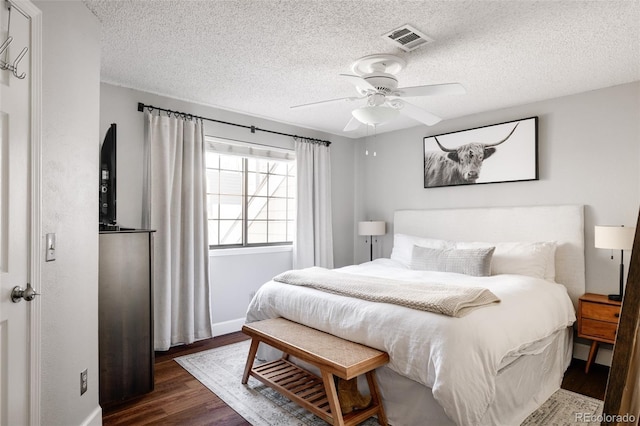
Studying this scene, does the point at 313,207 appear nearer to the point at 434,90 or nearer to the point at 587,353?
the point at 434,90

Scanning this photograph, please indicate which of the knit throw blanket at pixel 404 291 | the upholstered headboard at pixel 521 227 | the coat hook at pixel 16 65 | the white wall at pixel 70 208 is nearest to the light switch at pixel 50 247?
the white wall at pixel 70 208

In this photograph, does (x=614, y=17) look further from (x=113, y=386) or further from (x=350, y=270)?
(x=113, y=386)

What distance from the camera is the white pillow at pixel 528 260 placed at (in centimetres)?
326

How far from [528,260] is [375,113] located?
6.50 feet

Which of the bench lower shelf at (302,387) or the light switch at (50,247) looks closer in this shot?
the light switch at (50,247)

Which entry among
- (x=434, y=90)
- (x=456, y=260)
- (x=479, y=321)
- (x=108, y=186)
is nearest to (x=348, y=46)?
(x=434, y=90)

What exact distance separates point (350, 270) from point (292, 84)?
6.01 ft

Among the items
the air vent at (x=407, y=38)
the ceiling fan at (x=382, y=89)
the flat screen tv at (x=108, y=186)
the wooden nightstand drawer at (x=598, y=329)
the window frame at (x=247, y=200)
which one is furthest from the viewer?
the window frame at (x=247, y=200)

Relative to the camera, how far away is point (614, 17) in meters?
2.12

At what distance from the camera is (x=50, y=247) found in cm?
177

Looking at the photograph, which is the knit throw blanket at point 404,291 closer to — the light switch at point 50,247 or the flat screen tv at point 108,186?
the flat screen tv at point 108,186

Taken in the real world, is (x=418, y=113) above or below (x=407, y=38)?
below

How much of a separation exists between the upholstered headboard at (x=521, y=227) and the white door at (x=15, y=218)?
3.81m

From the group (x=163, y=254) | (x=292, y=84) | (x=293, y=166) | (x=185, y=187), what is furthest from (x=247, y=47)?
(x=293, y=166)
